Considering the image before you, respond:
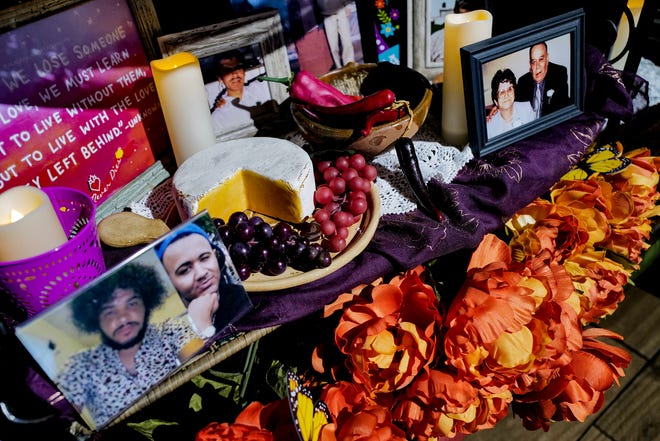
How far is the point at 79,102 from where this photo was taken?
735mm

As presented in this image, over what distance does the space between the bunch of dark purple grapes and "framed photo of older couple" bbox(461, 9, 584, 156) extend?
0.39 m

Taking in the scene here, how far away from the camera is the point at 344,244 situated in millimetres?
722

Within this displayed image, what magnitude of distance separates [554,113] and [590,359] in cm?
46

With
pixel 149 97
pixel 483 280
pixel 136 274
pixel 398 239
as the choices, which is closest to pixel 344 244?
pixel 398 239

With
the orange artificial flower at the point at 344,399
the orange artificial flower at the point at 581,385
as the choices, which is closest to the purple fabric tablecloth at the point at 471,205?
the orange artificial flower at the point at 344,399

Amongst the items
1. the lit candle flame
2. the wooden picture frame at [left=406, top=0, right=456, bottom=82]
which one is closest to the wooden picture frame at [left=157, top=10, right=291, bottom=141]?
the wooden picture frame at [left=406, top=0, right=456, bottom=82]

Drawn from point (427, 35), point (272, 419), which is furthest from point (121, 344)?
point (427, 35)

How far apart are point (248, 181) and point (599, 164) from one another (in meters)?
0.68

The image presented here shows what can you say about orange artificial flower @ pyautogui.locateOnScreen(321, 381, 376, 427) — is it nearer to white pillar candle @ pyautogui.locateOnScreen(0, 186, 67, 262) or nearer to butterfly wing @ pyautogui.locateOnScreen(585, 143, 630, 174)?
white pillar candle @ pyautogui.locateOnScreen(0, 186, 67, 262)

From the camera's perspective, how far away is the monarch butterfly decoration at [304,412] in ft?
1.89

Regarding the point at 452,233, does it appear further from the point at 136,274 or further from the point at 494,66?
the point at 136,274

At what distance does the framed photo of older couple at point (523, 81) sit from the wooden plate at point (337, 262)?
0.25 metres

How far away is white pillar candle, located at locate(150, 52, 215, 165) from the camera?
30.1 inches

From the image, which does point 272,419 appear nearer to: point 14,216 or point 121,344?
point 121,344
